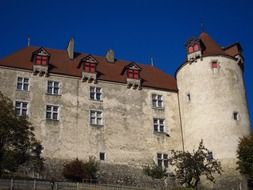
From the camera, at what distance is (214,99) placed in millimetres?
45969

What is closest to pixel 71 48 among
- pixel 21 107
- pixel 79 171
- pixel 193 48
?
pixel 21 107

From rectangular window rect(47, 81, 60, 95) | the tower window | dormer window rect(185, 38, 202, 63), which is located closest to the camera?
rectangular window rect(47, 81, 60, 95)

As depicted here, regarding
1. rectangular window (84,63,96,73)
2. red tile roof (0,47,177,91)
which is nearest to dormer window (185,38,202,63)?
red tile roof (0,47,177,91)

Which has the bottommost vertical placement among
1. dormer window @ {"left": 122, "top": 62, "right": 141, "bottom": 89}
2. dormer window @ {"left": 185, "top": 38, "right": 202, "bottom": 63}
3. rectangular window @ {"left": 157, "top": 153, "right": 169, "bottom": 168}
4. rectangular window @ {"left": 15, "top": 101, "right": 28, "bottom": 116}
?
rectangular window @ {"left": 157, "top": 153, "right": 169, "bottom": 168}

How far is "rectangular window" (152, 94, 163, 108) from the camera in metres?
48.5

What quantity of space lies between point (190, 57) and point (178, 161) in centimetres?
1187

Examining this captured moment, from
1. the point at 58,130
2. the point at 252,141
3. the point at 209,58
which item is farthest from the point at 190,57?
the point at 58,130

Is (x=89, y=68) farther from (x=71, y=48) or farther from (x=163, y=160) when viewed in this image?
(x=163, y=160)

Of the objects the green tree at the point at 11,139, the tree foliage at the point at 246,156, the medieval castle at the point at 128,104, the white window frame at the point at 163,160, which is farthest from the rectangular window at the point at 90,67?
the tree foliage at the point at 246,156

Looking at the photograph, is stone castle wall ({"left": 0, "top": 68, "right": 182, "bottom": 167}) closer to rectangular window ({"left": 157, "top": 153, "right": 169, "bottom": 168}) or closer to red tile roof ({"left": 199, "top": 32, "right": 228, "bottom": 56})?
rectangular window ({"left": 157, "top": 153, "right": 169, "bottom": 168})

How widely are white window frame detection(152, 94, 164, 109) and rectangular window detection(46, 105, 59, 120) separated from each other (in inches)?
418

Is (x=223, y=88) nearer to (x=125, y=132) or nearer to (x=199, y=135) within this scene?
(x=199, y=135)

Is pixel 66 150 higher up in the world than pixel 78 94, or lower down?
lower down

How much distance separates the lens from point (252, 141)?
42125 millimetres
